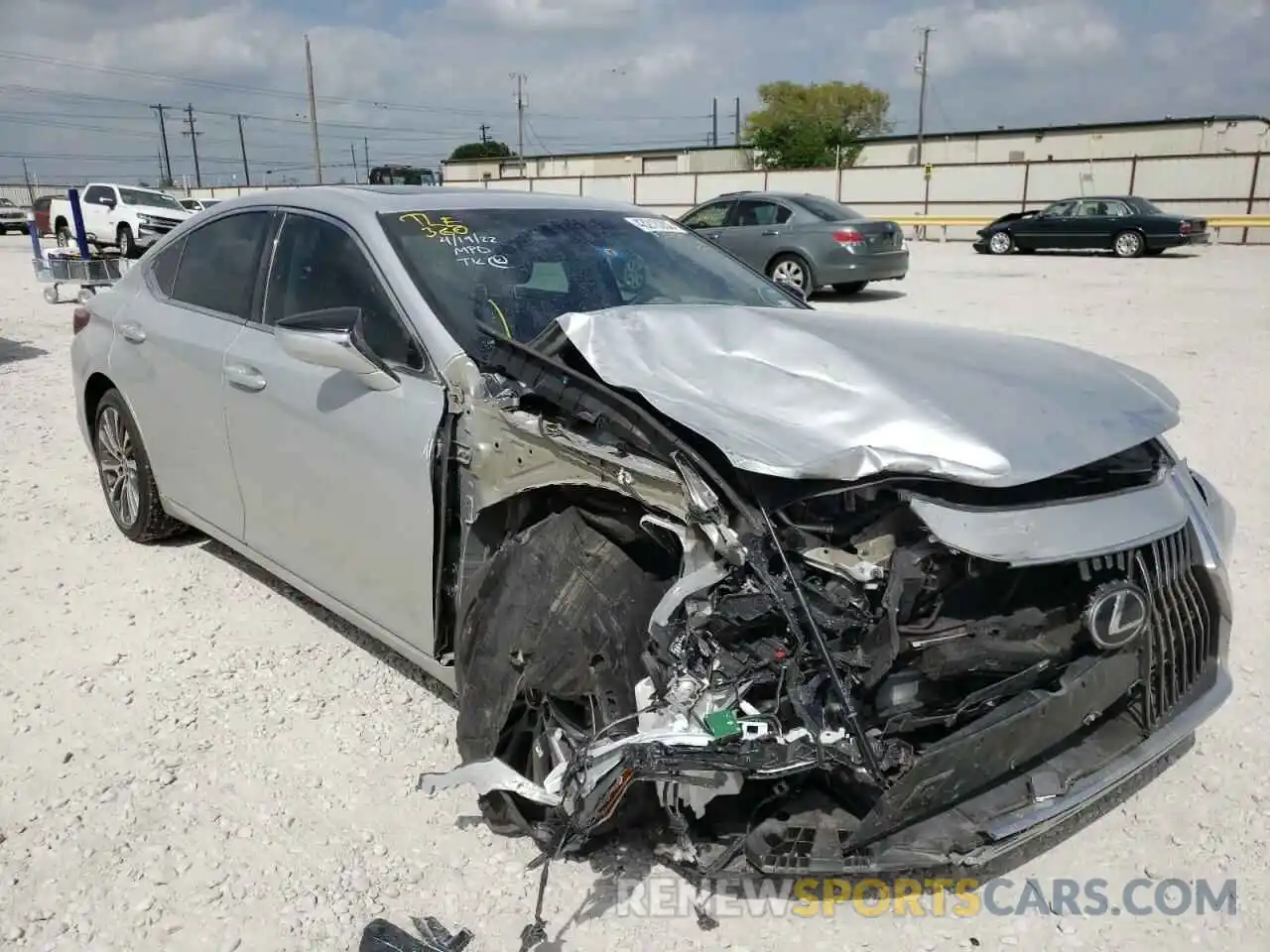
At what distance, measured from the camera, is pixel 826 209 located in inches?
554

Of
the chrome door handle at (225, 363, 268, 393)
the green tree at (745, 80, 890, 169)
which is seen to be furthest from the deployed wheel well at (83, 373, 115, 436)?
the green tree at (745, 80, 890, 169)

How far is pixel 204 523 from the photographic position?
4.08 m

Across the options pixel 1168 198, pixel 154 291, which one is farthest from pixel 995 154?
pixel 154 291

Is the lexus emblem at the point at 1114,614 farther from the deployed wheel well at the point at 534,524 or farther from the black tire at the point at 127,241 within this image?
the black tire at the point at 127,241

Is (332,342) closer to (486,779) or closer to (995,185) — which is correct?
(486,779)

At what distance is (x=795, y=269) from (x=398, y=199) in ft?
36.4

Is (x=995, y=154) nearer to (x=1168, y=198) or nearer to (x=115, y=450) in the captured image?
(x=1168, y=198)

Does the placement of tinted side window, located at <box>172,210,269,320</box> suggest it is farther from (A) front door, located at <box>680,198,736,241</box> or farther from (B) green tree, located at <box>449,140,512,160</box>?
(B) green tree, located at <box>449,140,512,160</box>

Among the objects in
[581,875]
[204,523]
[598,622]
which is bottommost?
[581,875]

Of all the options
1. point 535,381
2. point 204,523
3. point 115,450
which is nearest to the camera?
point 535,381

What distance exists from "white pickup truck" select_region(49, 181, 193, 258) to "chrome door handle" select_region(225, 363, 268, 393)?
771 inches

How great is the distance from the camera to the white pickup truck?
68.8 feet

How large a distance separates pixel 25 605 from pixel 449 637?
2.44 meters
